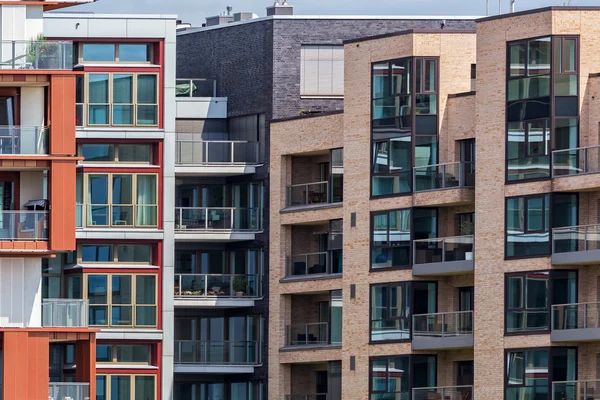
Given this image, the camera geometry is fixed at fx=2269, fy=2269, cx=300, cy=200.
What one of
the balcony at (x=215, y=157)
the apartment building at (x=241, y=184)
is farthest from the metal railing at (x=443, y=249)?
the balcony at (x=215, y=157)

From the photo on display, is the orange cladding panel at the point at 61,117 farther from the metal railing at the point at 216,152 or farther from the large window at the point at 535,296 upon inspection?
the metal railing at the point at 216,152

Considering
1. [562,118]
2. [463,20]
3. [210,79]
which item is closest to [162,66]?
[210,79]

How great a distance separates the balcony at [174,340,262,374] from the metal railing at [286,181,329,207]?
236 inches

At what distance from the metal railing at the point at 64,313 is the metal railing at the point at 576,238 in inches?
633

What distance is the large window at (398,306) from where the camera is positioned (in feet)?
272

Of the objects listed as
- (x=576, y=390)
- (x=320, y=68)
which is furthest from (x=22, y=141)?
(x=320, y=68)

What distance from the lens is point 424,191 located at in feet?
A: 271

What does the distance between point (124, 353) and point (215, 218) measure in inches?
277

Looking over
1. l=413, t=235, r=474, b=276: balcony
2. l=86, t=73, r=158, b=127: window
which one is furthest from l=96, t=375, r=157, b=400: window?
l=413, t=235, r=474, b=276: balcony

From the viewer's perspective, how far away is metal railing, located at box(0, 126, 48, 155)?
72.9m

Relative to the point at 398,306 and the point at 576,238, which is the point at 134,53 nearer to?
the point at 398,306

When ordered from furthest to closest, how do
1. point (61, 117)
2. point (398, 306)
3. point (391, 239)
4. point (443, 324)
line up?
point (391, 239)
point (398, 306)
point (443, 324)
point (61, 117)

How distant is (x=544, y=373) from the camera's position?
76938 mm

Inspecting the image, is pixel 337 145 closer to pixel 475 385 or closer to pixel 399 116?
pixel 399 116
